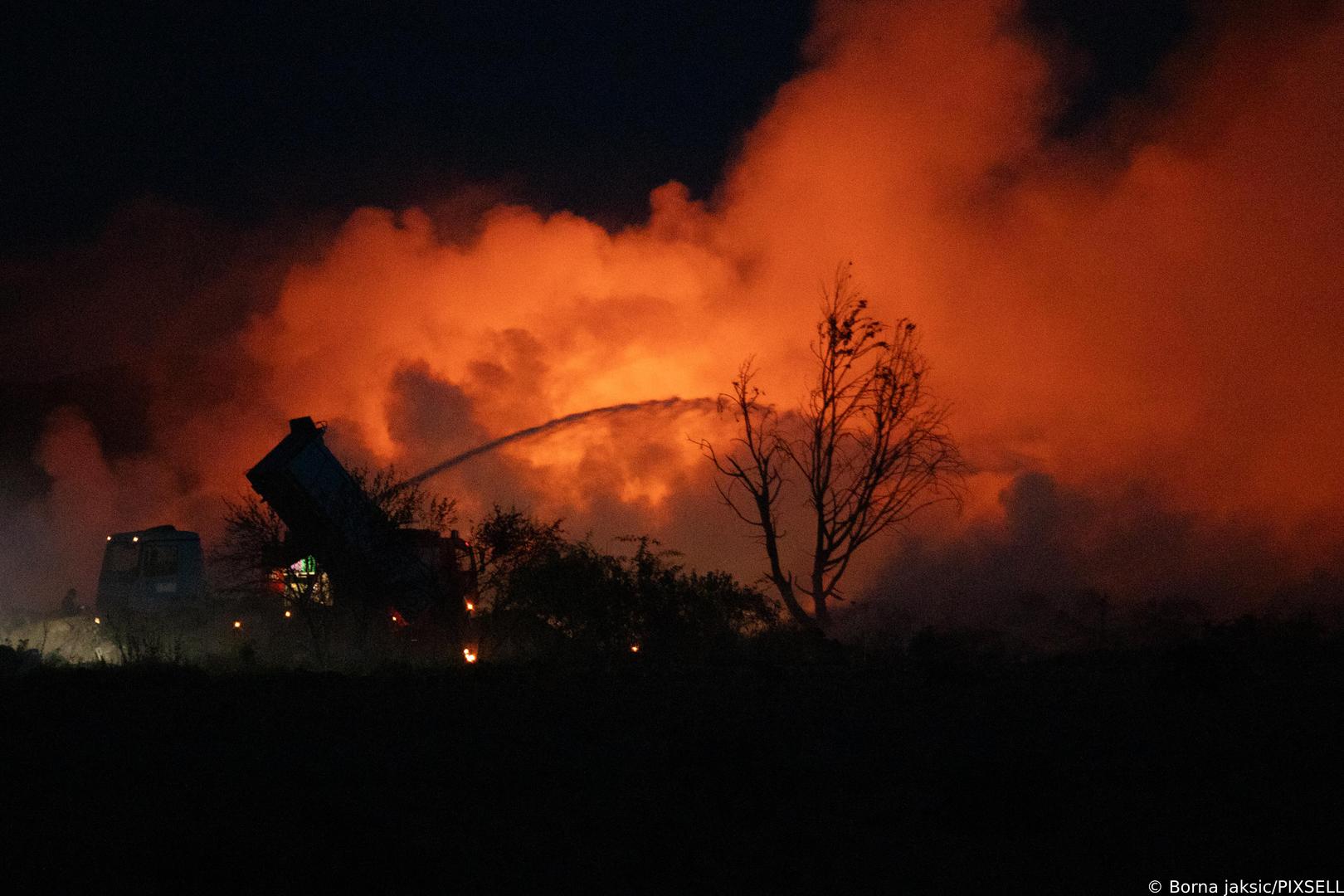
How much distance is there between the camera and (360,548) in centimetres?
1747

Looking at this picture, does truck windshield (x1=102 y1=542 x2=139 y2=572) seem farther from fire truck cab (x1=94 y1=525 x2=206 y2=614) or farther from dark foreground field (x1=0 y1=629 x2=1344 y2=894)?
dark foreground field (x1=0 y1=629 x2=1344 y2=894)

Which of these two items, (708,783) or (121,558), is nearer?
(708,783)

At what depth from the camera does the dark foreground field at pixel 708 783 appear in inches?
224

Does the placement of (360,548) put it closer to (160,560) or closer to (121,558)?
(160,560)

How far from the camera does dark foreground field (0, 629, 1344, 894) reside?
5.69 metres

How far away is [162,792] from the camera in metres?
7.10

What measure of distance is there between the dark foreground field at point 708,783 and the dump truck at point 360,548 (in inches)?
249

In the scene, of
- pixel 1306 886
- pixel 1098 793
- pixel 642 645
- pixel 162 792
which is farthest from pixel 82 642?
pixel 1306 886

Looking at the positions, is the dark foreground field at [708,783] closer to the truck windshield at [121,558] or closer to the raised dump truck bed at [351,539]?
the raised dump truck bed at [351,539]

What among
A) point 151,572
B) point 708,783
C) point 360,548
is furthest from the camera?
point 151,572

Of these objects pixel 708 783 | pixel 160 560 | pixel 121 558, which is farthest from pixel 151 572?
pixel 708 783

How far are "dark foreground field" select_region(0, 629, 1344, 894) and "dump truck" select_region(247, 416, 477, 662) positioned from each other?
6.33 m

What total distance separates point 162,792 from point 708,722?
13.4 feet

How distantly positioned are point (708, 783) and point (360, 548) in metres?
11.8
